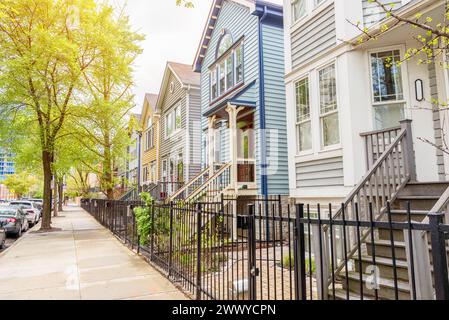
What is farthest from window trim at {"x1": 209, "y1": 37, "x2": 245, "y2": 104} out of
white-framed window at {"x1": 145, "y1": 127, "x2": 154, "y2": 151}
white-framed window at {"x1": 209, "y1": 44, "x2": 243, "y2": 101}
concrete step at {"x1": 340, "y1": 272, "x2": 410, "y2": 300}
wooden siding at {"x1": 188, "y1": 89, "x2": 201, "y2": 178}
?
white-framed window at {"x1": 145, "y1": 127, "x2": 154, "y2": 151}

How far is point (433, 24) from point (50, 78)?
14.6 m

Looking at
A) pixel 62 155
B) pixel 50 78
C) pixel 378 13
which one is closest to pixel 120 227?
pixel 62 155

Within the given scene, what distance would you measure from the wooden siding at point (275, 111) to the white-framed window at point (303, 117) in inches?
106

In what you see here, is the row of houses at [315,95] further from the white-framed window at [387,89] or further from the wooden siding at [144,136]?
the wooden siding at [144,136]

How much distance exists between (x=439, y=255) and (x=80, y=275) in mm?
6761

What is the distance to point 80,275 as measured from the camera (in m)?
6.75

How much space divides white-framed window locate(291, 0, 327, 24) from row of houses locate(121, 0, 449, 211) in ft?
0.09

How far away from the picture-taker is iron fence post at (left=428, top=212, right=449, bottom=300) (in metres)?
2.03

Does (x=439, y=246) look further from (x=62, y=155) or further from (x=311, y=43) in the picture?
(x=62, y=155)

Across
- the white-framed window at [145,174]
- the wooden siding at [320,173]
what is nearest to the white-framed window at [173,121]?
the white-framed window at [145,174]

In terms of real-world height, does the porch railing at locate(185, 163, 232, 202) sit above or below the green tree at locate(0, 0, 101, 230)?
below

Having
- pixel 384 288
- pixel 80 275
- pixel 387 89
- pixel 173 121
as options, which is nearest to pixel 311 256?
pixel 384 288

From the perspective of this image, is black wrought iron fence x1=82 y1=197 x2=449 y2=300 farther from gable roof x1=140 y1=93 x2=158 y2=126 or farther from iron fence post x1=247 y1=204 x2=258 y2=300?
gable roof x1=140 y1=93 x2=158 y2=126

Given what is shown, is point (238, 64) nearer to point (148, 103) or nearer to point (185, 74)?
point (185, 74)
